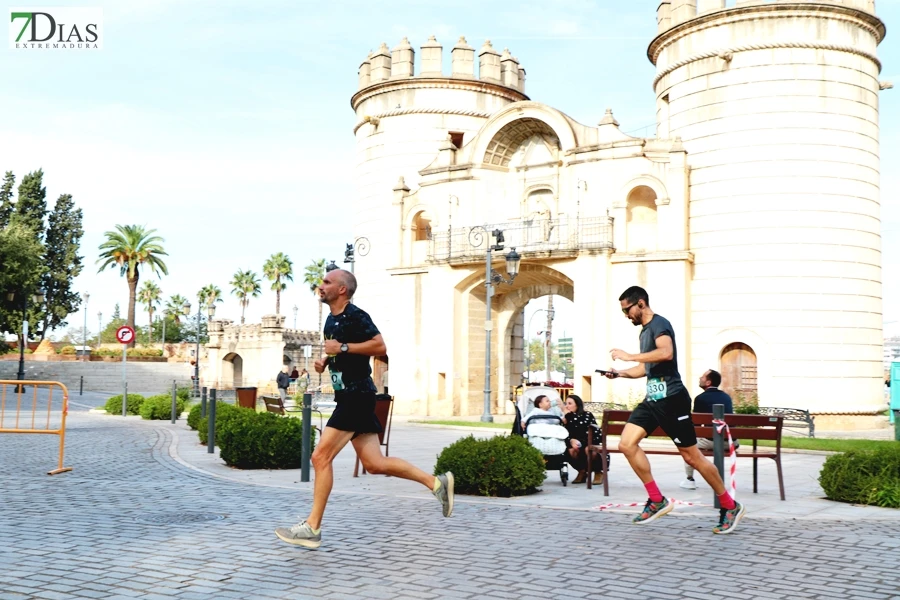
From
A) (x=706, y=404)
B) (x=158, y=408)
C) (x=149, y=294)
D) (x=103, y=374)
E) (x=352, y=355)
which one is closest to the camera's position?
(x=352, y=355)

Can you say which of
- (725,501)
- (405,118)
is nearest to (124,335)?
(405,118)

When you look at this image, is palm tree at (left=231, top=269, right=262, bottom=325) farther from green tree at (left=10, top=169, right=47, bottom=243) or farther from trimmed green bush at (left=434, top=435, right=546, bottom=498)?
trimmed green bush at (left=434, top=435, right=546, bottom=498)

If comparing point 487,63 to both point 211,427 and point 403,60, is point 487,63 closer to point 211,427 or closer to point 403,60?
point 403,60

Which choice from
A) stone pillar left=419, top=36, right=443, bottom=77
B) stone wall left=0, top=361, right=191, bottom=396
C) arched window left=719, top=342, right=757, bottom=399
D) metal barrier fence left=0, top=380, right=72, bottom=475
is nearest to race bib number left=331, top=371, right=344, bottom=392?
metal barrier fence left=0, top=380, right=72, bottom=475

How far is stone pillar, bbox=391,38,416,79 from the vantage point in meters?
35.7

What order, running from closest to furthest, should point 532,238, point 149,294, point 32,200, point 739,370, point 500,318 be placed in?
1. point 739,370
2. point 532,238
3. point 500,318
4. point 32,200
5. point 149,294

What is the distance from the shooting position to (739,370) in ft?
88.0

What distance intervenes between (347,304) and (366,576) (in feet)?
7.23

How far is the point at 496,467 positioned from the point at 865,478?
3922 millimetres

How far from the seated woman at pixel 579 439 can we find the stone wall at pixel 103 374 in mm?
47995

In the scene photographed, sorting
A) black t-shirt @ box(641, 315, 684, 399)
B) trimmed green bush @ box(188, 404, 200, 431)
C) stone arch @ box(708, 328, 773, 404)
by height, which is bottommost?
trimmed green bush @ box(188, 404, 200, 431)

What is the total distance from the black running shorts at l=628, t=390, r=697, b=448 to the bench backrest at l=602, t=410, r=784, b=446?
1874 millimetres

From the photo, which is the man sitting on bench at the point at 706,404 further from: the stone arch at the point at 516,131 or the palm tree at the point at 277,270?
the palm tree at the point at 277,270

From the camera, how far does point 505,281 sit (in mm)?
30156
